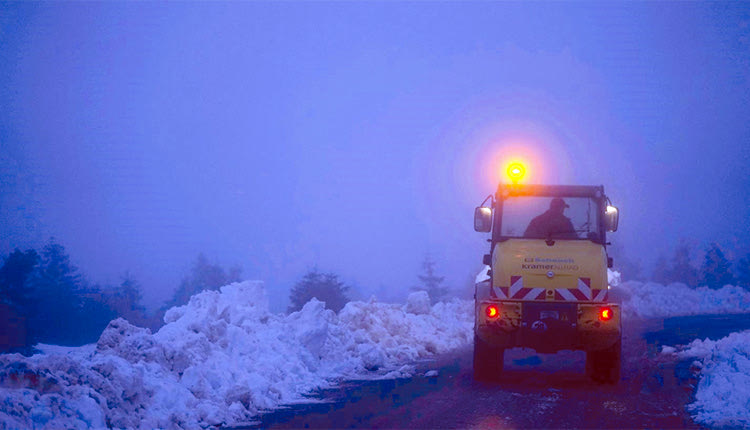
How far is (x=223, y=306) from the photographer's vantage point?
13836 millimetres

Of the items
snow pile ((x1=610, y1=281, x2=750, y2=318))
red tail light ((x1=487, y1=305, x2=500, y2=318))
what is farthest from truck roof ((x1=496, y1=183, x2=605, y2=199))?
snow pile ((x1=610, y1=281, x2=750, y2=318))

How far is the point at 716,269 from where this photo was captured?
82875mm

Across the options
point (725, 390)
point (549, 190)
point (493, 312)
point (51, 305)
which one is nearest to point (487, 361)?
point (493, 312)

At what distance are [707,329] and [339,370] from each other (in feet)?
48.8

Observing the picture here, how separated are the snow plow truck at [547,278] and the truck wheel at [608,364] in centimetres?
2

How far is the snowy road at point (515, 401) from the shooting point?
866 centimetres

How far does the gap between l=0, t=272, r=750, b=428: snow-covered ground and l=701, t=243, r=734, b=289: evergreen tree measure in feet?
239

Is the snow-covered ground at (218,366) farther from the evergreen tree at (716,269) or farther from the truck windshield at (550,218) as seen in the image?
the evergreen tree at (716,269)

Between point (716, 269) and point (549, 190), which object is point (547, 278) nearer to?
point (549, 190)

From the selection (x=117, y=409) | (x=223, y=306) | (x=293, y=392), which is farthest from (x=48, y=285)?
(x=117, y=409)

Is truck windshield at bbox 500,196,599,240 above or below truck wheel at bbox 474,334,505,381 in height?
above

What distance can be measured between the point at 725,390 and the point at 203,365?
7410 mm

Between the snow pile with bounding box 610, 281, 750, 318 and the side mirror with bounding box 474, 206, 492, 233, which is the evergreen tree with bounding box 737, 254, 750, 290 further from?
the side mirror with bounding box 474, 206, 492, 233

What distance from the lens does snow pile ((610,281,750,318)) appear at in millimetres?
40531
